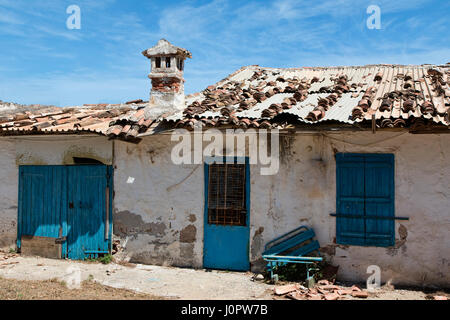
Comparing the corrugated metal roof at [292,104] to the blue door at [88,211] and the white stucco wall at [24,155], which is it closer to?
the white stucco wall at [24,155]

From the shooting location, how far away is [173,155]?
819cm

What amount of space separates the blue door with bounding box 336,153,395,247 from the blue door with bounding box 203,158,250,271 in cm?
176

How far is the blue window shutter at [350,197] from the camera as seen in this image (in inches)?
282

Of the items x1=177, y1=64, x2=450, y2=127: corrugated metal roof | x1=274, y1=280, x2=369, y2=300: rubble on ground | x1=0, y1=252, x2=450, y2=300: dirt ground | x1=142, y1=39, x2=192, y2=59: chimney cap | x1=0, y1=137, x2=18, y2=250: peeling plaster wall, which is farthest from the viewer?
x1=0, y1=137, x2=18, y2=250: peeling plaster wall

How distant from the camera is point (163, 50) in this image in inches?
356

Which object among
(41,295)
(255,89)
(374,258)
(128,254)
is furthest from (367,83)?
(41,295)

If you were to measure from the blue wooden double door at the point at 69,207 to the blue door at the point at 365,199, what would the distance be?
15.5 ft

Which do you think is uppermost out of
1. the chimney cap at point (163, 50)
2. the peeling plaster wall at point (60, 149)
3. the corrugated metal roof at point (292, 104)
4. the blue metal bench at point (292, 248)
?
the chimney cap at point (163, 50)

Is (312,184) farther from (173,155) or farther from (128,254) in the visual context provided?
(128,254)

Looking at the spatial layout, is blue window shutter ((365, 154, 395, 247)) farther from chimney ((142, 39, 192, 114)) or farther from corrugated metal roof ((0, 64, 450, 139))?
chimney ((142, 39, 192, 114))

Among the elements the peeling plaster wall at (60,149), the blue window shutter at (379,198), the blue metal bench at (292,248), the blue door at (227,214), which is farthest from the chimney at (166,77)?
the blue window shutter at (379,198)

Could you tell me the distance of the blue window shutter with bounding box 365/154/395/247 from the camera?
7.01 meters

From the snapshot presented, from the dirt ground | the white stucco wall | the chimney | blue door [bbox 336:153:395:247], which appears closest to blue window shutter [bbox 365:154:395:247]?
blue door [bbox 336:153:395:247]

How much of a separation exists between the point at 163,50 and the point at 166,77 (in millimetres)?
622
